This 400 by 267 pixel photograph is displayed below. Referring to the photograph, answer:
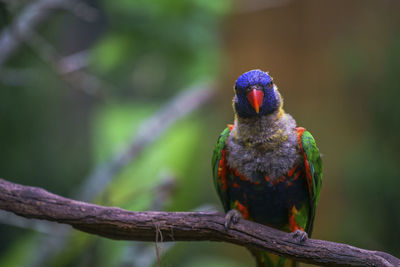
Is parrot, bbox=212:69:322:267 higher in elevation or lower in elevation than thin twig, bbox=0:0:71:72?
lower

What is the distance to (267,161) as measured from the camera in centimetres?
215

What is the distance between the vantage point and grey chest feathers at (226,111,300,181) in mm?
2154

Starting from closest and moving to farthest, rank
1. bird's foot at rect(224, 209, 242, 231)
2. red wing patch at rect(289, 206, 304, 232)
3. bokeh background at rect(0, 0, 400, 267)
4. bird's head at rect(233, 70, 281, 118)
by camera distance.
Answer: bird's foot at rect(224, 209, 242, 231)
bird's head at rect(233, 70, 281, 118)
red wing patch at rect(289, 206, 304, 232)
bokeh background at rect(0, 0, 400, 267)

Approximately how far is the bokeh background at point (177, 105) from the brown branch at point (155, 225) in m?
1.17

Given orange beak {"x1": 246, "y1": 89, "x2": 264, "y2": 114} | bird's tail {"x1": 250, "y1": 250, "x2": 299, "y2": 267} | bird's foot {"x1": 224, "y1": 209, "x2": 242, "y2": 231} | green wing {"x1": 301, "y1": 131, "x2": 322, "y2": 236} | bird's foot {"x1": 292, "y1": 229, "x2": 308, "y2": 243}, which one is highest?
orange beak {"x1": 246, "y1": 89, "x2": 264, "y2": 114}

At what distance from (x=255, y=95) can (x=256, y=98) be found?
0.02 meters

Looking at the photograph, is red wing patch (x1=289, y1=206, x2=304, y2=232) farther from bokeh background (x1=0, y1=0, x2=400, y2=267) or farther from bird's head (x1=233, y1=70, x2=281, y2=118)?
bokeh background (x1=0, y1=0, x2=400, y2=267)

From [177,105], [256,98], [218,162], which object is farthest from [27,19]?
[256,98]

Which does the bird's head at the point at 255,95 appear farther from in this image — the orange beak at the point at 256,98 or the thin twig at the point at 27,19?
the thin twig at the point at 27,19

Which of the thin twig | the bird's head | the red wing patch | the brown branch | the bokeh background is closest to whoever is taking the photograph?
the brown branch

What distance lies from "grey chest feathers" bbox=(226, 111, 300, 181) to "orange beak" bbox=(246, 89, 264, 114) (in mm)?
132

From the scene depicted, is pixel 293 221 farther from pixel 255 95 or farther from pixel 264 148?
pixel 255 95

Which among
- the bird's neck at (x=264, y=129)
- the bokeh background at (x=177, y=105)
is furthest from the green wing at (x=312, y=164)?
the bokeh background at (x=177, y=105)

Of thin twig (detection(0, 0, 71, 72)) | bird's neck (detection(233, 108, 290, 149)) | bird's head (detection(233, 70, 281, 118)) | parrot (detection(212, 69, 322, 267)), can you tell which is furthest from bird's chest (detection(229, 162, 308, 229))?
thin twig (detection(0, 0, 71, 72))
